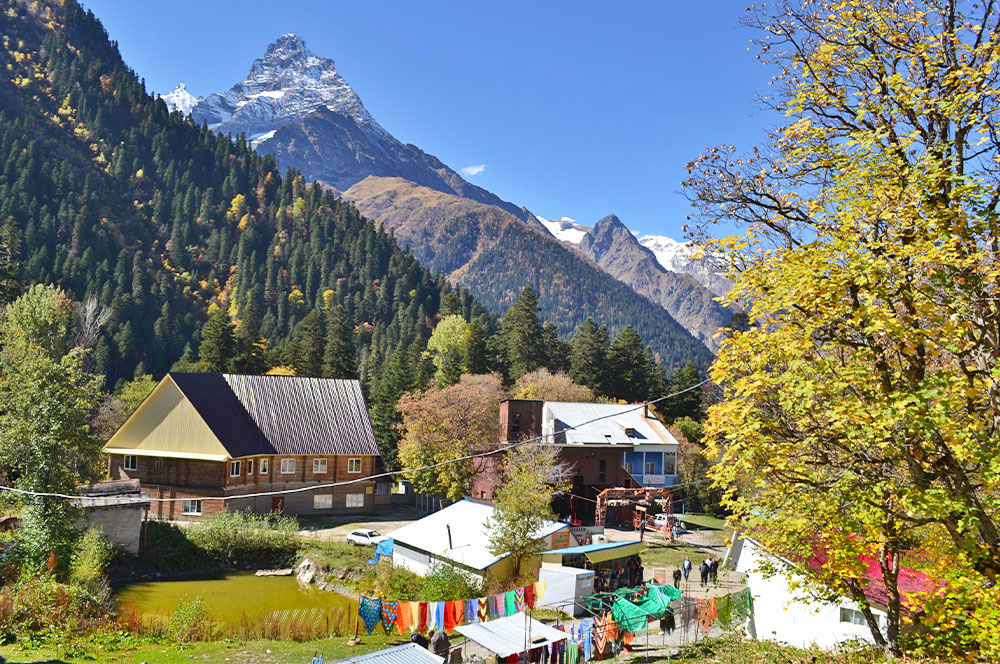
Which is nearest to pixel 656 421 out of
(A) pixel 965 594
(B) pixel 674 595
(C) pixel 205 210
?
(B) pixel 674 595

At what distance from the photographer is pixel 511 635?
18.5 m

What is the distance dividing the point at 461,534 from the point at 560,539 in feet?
14.6

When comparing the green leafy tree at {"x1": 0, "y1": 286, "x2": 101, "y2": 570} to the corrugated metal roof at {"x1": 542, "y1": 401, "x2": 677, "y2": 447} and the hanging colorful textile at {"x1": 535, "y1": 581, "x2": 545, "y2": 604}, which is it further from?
the corrugated metal roof at {"x1": 542, "y1": 401, "x2": 677, "y2": 447}

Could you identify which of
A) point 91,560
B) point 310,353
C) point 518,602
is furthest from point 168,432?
point 310,353

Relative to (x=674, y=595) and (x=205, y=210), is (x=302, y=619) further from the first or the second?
(x=205, y=210)

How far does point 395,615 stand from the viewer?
76.5ft

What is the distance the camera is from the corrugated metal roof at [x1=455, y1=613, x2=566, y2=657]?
17.6 m

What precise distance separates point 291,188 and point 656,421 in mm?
137054

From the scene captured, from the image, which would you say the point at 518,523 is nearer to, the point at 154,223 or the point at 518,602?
the point at 518,602

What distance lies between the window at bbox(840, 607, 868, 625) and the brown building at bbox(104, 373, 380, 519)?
102ft

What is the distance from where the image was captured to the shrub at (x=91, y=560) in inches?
1025

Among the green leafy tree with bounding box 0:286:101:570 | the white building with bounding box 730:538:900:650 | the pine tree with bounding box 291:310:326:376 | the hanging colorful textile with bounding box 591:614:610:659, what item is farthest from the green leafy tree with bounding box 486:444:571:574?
the pine tree with bounding box 291:310:326:376

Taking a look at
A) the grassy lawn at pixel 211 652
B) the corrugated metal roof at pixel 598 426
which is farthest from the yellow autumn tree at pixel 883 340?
the corrugated metal roof at pixel 598 426

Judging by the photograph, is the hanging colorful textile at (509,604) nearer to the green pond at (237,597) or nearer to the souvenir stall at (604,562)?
the souvenir stall at (604,562)
